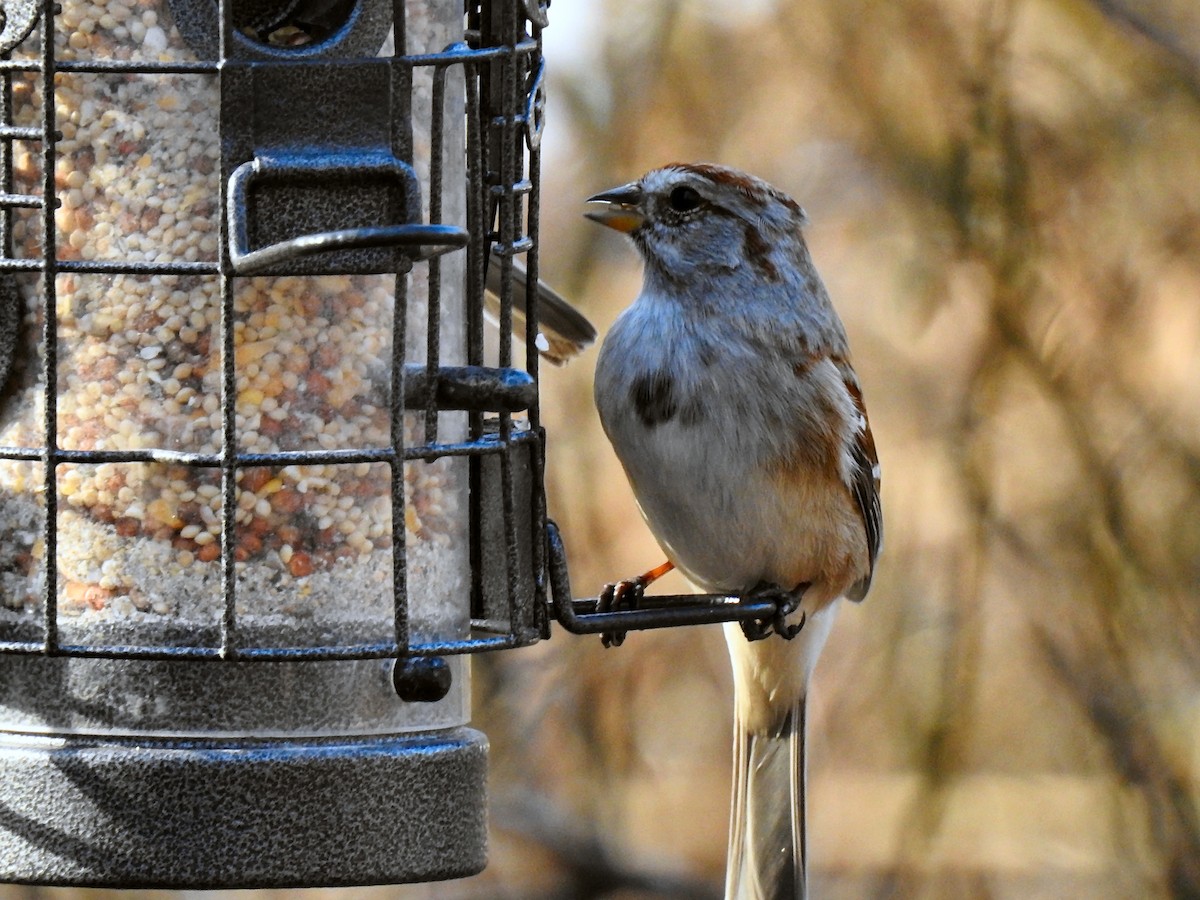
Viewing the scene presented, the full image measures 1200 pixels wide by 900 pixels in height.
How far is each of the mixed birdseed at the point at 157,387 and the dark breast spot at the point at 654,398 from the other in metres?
0.94

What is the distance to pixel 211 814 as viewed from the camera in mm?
2525

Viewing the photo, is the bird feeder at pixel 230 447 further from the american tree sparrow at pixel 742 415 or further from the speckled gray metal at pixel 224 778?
the american tree sparrow at pixel 742 415

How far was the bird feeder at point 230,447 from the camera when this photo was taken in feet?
8.32

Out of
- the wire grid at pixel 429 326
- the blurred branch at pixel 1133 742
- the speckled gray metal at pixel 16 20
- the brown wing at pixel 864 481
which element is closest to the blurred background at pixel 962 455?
the blurred branch at pixel 1133 742

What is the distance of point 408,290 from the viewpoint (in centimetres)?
287

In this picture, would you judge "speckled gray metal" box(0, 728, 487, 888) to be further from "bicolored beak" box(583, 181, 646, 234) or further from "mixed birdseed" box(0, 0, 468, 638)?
"bicolored beak" box(583, 181, 646, 234)

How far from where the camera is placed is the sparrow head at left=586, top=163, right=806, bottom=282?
3795 mm

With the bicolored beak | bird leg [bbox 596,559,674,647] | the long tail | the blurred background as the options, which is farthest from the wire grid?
the blurred background

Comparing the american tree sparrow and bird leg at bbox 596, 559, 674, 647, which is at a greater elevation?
the american tree sparrow

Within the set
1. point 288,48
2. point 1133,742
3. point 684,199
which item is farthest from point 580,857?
point 288,48

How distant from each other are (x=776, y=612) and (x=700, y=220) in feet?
2.94

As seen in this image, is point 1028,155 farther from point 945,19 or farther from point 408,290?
point 408,290

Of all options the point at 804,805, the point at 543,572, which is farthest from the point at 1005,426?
the point at 543,572

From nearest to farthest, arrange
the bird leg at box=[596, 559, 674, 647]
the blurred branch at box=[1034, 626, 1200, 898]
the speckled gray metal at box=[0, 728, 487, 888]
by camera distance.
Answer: the speckled gray metal at box=[0, 728, 487, 888] → the bird leg at box=[596, 559, 674, 647] → the blurred branch at box=[1034, 626, 1200, 898]
